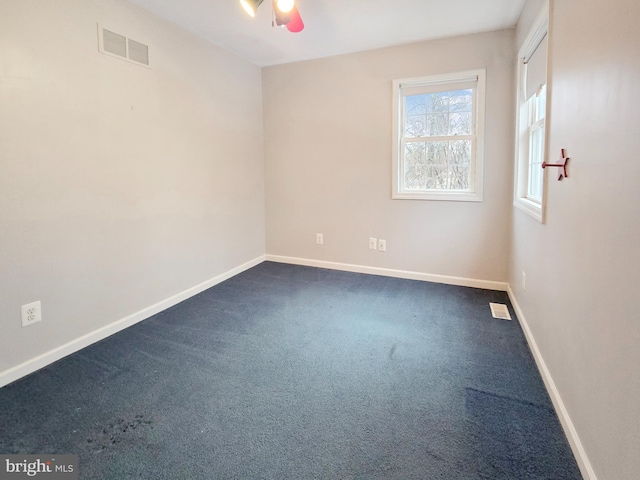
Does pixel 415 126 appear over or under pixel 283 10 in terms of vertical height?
under

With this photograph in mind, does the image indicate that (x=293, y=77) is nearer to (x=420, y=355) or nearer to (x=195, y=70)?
(x=195, y=70)

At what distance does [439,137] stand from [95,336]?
11.4 feet

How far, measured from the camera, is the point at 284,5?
2.06 m

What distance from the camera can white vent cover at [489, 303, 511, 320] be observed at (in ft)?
9.15

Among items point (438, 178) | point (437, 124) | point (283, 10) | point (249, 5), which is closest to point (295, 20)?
point (283, 10)

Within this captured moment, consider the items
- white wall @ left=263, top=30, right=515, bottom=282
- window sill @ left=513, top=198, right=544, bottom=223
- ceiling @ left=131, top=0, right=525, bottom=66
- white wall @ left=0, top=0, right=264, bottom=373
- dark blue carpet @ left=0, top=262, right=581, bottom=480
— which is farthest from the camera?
white wall @ left=263, top=30, right=515, bottom=282

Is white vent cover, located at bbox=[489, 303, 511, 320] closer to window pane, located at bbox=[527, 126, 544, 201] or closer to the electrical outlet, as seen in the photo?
window pane, located at bbox=[527, 126, 544, 201]

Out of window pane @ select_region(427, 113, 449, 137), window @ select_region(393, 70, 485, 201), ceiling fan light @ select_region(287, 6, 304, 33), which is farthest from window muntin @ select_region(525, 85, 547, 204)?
ceiling fan light @ select_region(287, 6, 304, 33)

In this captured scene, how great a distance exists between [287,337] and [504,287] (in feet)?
7.38

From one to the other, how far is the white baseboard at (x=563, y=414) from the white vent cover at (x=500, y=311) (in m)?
0.29

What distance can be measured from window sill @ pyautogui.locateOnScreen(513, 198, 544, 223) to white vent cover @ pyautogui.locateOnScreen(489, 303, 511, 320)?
0.85 metres

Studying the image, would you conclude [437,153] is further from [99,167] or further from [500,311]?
[99,167]

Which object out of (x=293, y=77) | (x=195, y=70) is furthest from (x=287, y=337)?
(x=293, y=77)

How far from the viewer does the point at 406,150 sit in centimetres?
371
